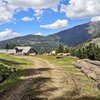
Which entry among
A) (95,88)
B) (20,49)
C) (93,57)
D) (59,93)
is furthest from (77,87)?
(20,49)

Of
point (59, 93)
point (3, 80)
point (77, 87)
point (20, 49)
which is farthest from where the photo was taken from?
point (20, 49)

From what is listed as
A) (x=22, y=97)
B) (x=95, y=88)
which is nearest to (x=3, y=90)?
(x=22, y=97)

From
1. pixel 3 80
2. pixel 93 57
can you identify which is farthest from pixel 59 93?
pixel 93 57

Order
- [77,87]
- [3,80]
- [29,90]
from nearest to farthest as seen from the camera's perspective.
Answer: [29,90] → [77,87] → [3,80]

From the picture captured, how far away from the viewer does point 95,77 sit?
114 feet

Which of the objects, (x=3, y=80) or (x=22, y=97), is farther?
(x=3, y=80)

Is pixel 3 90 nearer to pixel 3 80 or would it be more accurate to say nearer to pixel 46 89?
pixel 46 89

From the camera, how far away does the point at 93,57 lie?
88.5m

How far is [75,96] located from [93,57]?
66.0m

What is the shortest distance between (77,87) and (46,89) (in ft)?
10.8

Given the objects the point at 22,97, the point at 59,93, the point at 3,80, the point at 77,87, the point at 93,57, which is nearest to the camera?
the point at 22,97

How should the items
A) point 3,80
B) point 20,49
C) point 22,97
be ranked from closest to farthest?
point 22,97, point 3,80, point 20,49

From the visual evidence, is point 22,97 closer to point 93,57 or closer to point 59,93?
→ point 59,93

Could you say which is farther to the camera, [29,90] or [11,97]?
[29,90]
